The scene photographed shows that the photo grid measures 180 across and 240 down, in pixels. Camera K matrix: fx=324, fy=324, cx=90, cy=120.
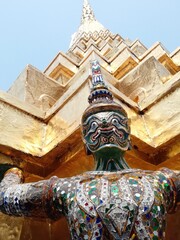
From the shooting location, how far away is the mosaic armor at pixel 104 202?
1.42m

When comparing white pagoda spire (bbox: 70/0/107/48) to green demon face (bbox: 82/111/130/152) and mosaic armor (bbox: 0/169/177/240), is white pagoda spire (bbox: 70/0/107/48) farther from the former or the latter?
mosaic armor (bbox: 0/169/177/240)

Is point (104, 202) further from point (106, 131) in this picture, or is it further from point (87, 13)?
point (87, 13)

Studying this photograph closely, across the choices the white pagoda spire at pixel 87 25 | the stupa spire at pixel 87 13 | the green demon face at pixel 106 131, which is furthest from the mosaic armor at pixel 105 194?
the stupa spire at pixel 87 13

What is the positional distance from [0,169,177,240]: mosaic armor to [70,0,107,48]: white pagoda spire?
1000cm

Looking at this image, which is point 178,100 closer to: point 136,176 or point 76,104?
point 76,104

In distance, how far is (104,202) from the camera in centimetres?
146

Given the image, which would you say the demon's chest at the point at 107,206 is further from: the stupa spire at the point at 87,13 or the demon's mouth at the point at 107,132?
the stupa spire at the point at 87,13

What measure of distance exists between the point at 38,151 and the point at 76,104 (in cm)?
49

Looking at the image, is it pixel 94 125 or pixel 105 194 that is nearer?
pixel 105 194

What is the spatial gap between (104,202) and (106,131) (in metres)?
0.42

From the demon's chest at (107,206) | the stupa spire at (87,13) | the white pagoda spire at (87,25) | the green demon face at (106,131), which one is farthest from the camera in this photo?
the stupa spire at (87,13)

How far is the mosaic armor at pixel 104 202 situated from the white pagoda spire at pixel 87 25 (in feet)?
32.8

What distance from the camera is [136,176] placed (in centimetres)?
161

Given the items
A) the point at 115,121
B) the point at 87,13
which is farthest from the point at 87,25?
the point at 115,121
